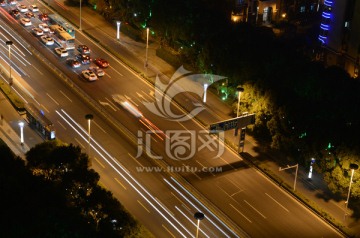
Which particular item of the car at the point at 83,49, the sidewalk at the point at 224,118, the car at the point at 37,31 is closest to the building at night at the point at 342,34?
the sidewalk at the point at 224,118

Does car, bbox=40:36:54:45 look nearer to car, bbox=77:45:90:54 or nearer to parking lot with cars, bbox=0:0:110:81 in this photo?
parking lot with cars, bbox=0:0:110:81

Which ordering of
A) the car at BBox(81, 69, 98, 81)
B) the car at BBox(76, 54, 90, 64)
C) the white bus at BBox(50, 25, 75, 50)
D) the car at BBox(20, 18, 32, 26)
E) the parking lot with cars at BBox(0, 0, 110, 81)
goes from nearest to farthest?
the car at BBox(81, 69, 98, 81), the parking lot with cars at BBox(0, 0, 110, 81), the car at BBox(76, 54, 90, 64), the white bus at BBox(50, 25, 75, 50), the car at BBox(20, 18, 32, 26)

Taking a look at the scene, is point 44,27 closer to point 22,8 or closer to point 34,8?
point 34,8

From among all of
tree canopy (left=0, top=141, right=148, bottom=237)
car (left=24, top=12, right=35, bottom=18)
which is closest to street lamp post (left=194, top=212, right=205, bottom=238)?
tree canopy (left=0, top=141, right=148, bottom=237)

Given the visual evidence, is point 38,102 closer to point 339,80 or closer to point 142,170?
point 142,170

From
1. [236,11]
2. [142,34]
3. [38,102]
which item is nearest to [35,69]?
[38,102]
